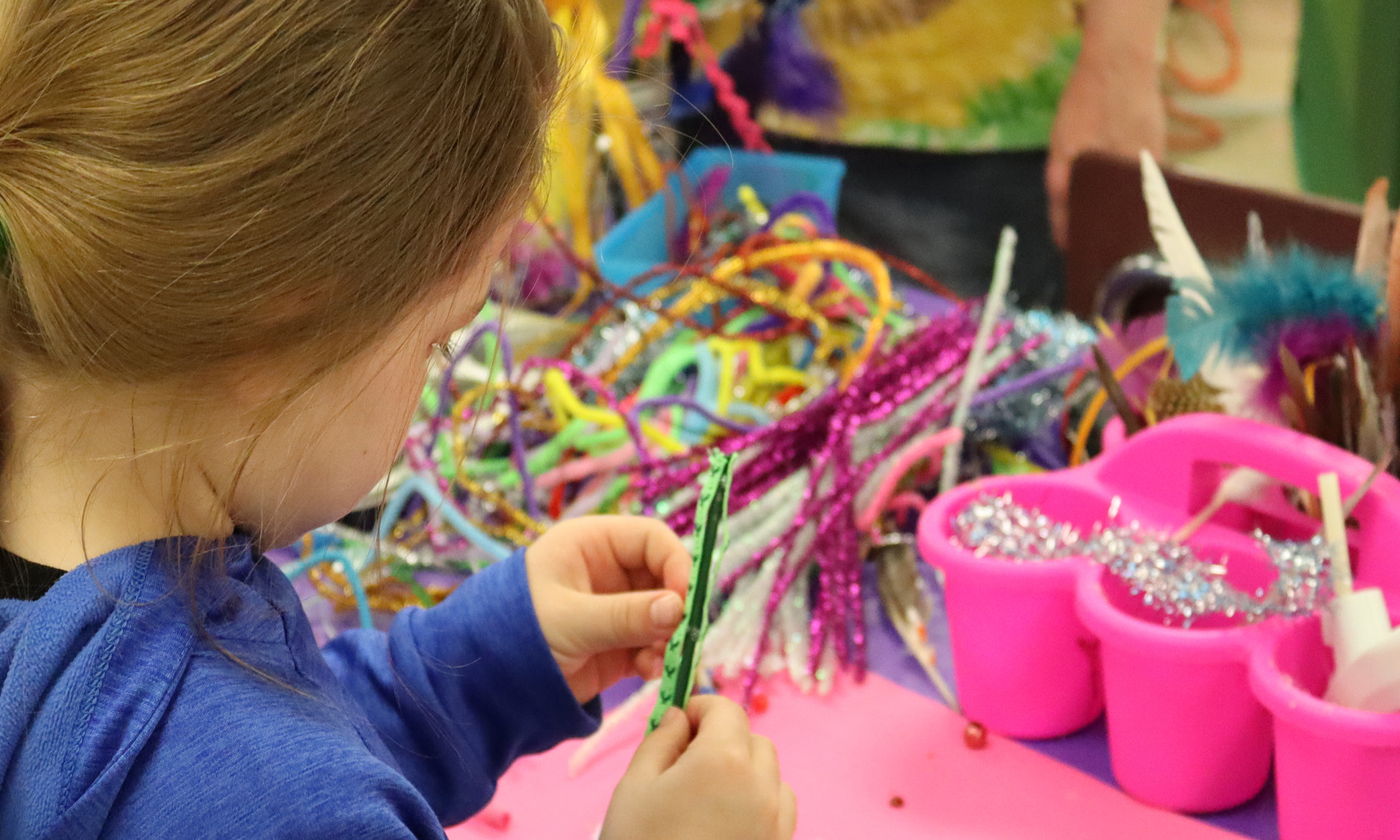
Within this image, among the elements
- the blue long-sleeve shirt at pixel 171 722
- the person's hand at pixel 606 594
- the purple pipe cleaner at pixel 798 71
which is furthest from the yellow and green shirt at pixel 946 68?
the blue long-sleeve shirt at pixel 171 722

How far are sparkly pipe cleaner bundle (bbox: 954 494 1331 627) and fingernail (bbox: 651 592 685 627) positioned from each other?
0.46 feet

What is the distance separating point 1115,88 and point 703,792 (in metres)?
0.62

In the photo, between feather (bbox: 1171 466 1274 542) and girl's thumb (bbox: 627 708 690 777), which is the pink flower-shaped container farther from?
girl's thumb (bbox: 627 708 690 777)

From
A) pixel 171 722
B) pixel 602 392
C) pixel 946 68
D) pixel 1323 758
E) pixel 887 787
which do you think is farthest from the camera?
pixel 946 68

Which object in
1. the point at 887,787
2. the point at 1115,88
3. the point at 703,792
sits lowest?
the point at 887,787

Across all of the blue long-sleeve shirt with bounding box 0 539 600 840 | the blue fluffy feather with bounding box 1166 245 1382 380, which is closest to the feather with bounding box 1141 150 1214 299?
the blue fluffy feather with bounding box 1166 245 1382 380

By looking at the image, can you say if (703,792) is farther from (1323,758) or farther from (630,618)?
(1323,758)

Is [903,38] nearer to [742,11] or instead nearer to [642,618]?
[742,11]

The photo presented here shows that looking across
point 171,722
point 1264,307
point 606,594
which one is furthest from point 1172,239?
point 171,722

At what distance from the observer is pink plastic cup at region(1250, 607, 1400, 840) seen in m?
0.39

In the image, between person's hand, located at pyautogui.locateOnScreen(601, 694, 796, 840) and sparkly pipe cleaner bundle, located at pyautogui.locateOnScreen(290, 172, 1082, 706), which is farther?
sparkly pipe cleaner bundle, located at pyautogui.locateOnScreen(290, 172, 1082, 706)

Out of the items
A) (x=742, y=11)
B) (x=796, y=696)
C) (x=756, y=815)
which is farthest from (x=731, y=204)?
(x=756, y=815)

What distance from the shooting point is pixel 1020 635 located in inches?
19.7

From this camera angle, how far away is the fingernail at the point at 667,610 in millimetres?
450
